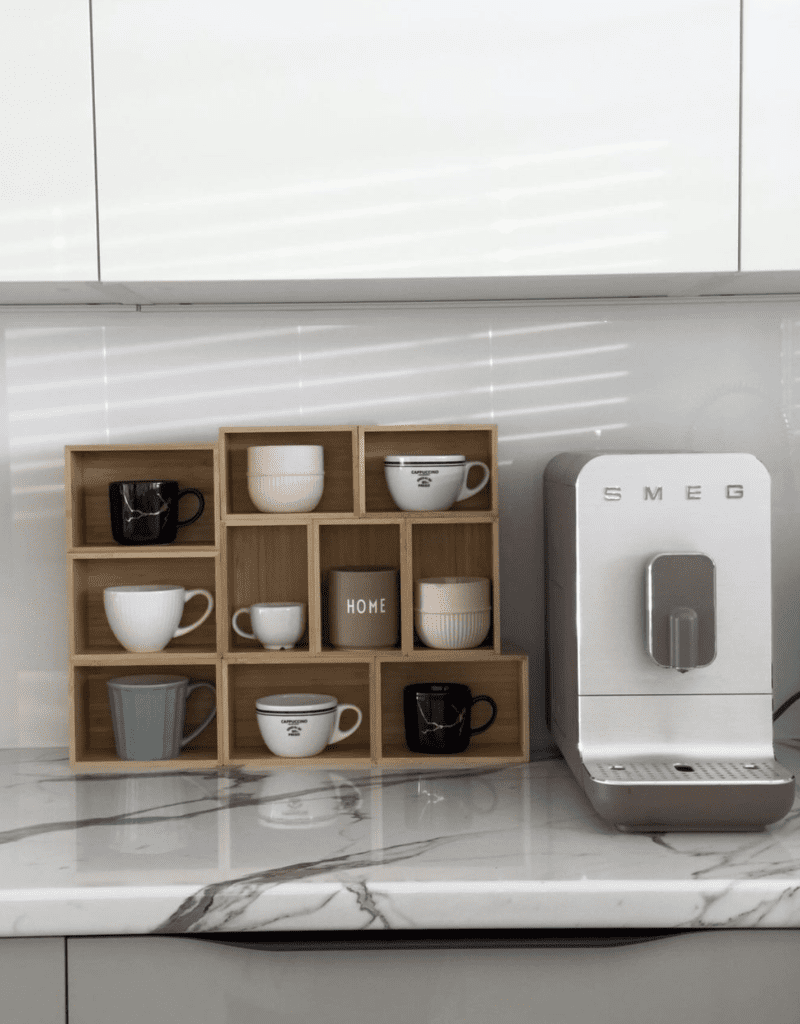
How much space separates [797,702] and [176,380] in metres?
1.02

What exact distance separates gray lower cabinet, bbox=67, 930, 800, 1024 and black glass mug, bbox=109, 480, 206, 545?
0.58 meters

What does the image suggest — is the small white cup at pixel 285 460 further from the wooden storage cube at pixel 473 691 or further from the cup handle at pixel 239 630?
the wooden storage cube at pixel 473 691

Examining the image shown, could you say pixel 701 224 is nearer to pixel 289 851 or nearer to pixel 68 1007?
pixel 289 851

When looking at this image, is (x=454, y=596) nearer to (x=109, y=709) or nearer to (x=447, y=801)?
(x=447, y=801)

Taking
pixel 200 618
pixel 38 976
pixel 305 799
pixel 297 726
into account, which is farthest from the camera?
pixel 200 618

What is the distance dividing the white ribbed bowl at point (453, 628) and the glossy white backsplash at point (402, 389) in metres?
0.15

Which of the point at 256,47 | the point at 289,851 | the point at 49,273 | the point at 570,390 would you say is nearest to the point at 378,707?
the point at 289,851

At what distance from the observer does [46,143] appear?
1228 millimetres

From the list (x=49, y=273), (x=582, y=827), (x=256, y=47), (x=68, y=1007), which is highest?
(x=256, y=47)

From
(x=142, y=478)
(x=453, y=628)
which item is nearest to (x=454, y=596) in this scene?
(x=453, y=628)

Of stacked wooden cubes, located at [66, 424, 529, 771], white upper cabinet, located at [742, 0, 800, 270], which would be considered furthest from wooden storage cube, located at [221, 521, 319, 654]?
white upper cabinet, located at [742, 0, 800, 270]

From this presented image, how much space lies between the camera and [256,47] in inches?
48.0

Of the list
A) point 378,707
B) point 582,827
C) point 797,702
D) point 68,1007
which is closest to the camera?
point 68,1007

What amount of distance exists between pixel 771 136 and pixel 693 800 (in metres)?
0.75
